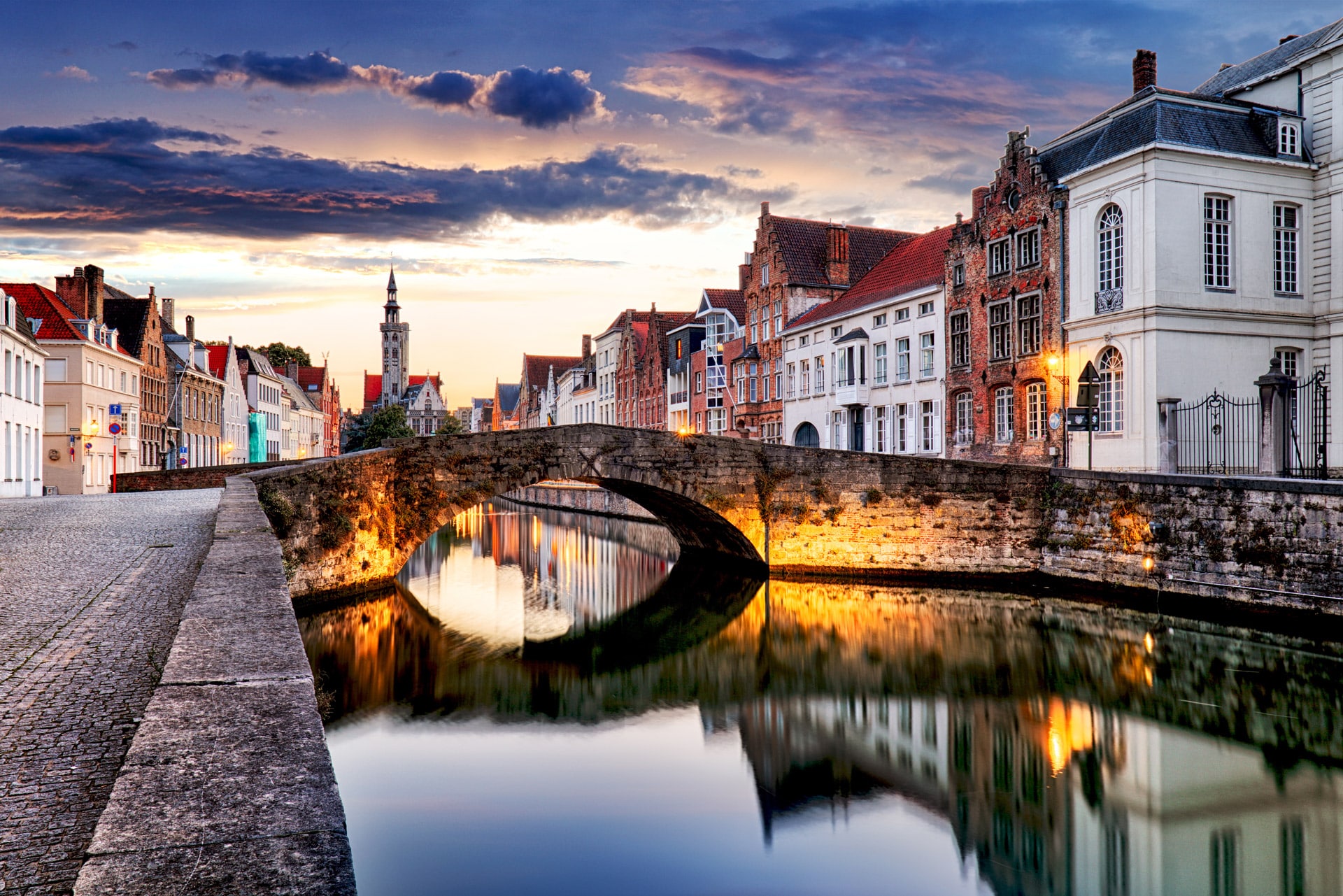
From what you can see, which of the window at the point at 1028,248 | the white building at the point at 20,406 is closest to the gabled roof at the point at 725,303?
the window at the point at 1028,248

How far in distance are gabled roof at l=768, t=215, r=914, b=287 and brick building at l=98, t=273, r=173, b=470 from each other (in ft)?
89.9

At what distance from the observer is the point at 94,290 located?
132 ft

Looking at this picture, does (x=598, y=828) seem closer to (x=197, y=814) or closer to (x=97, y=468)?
(x=197, y=814)

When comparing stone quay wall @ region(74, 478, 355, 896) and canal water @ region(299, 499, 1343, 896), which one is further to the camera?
canal water @ region(299, 499, 1343, 896)

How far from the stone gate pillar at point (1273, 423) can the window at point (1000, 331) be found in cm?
971

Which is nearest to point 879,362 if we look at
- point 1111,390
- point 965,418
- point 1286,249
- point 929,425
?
point 929,425

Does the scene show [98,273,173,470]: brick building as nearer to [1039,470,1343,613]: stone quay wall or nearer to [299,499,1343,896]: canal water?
[299,499,1343,896]: canal water

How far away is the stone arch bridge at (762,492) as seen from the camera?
19578 millimetres

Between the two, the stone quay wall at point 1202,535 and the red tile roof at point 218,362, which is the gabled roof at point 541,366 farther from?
the stone quay wall at point 1202,535

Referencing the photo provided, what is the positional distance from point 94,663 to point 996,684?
11063mm

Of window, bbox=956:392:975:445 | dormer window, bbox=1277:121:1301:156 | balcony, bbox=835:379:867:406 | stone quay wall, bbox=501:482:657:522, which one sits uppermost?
dormer window, bbox=1277:121:1301:156

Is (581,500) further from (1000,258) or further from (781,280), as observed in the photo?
(1000,258)

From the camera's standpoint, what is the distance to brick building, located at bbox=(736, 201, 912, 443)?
37.7m

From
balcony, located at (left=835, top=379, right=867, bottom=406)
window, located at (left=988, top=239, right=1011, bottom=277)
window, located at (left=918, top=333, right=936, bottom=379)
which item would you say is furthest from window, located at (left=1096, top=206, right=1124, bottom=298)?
balcony, located at (left=835, top=379, right=867, bottom=406)
